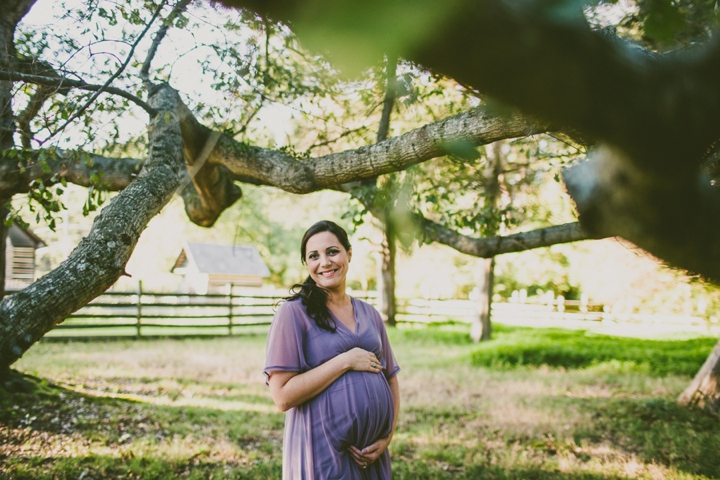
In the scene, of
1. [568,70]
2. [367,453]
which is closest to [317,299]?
[367,453]

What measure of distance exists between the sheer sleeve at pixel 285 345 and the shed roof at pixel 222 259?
3673 cm

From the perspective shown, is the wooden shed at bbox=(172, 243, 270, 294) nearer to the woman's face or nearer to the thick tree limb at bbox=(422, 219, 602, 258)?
the thick tree limb at bbox=(422, 219, 602, 258)

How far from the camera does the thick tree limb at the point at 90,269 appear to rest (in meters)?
2.54

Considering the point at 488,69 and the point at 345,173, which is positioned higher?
the point at 345,173

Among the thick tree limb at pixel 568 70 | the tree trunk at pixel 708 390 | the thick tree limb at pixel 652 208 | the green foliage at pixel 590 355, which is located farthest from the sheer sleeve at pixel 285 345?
the green foliage at pixel 590 355

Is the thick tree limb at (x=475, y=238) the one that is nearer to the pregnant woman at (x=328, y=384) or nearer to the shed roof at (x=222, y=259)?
the pregnant woman at (x=328, y=384)

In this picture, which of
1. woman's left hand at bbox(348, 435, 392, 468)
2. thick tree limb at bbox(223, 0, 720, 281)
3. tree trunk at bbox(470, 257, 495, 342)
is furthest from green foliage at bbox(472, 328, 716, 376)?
thick tree limb at bbox(223, 0, 720, 281)

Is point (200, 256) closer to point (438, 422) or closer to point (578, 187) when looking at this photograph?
point (438, 422)

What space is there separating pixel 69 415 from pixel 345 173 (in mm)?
4570

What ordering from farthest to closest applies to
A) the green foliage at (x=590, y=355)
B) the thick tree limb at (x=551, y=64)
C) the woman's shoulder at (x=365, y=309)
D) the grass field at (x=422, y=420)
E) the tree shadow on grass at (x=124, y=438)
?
the green foliage at (x=590, y=355), the grass field at (x=422, y=420), the tree shadow on grass at (x=124, y=438), the woman's shoulder at (x=365, y=309), the thick tree limb at (x=551, y=64)

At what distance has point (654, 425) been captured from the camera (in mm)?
6355

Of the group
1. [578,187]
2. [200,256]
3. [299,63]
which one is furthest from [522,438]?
[200,256]

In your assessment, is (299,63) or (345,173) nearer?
(345,173)

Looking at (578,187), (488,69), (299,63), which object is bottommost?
(578,187)
